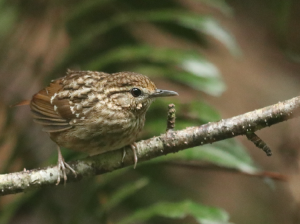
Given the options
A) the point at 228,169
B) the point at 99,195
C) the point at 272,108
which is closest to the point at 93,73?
the point at 99,195

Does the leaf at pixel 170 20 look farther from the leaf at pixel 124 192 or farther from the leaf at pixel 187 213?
the leaf at pixel 187 213

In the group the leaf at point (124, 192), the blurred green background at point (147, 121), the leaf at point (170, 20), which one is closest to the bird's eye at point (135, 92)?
the blurred green background at point (147, 121)

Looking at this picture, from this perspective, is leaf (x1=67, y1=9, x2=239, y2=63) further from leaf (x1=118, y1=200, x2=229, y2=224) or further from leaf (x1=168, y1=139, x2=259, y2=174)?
leaf (x1=118, y1=200, x2=229, y2=224)

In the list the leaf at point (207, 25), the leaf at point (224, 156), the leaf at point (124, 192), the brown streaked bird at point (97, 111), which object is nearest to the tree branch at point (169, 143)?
the brown streaked bird at point (97, 111)

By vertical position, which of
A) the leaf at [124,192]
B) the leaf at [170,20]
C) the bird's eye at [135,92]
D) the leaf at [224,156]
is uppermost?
the leaf at [170,20]

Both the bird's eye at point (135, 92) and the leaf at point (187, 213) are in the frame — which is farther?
the bird's eye at point (135, 92)

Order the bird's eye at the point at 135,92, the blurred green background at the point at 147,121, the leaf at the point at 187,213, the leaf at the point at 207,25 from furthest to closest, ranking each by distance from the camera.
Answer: the leaf at the point at 207,25 < the blurred green background at the point at 147,121 < the bird's eye at the point at 135,92 < the leaf at the point at 187,213

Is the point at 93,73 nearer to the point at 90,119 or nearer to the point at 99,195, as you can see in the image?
the point at 90,119

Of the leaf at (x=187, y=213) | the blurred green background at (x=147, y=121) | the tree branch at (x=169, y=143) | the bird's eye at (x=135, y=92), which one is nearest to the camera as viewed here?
the tree branch at (x=169, y=143)

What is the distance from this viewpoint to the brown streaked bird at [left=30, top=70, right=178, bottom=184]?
7.83ft

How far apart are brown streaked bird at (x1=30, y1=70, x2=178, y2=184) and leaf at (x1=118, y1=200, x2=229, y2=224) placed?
1.50ft

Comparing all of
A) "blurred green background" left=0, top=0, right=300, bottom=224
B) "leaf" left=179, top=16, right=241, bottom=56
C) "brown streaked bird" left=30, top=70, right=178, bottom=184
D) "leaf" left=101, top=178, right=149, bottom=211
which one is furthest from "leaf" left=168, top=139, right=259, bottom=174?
"leaf" left=179, top=16, right=241, bottom=56

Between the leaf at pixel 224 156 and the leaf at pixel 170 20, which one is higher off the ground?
the leaf at pixel 170 20

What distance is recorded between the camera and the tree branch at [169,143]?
6.08ft
